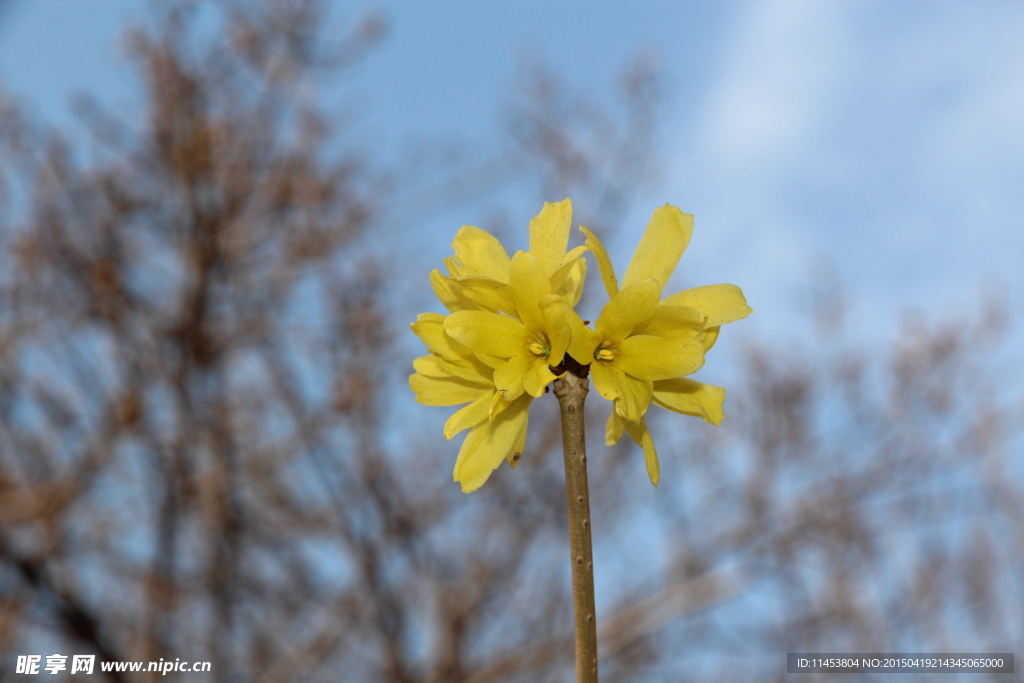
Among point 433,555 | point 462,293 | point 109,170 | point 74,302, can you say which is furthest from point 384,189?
point 462,293

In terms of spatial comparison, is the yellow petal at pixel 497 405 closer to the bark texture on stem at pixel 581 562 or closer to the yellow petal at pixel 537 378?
the yellow petal at pixel 537 378

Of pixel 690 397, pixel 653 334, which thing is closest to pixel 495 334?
pixel 653 334

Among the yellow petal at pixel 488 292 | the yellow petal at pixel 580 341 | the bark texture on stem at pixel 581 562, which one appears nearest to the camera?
the bark texture on stem at pixel 581 562

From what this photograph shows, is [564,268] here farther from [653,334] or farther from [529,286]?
[653,334]

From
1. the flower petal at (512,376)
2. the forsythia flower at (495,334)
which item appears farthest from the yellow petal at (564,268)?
the flower petal at (512,376)

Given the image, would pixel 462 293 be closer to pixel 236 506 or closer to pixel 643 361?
pixel 643 361

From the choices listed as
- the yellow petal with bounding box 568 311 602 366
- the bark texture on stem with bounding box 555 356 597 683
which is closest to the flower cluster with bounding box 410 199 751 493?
the yellow petal with bounding box 568 311 602 366

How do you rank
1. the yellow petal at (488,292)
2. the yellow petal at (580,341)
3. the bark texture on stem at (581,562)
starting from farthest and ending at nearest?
1. the yellow petal at (488,292)
2. the yellow petal at (580,341)
3. the bark texture on stem at (581,562)
